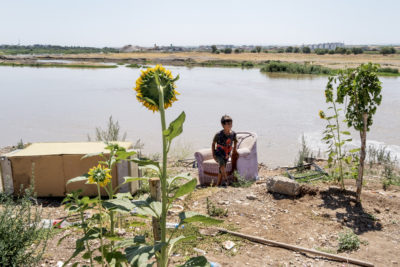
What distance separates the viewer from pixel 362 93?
477 cm

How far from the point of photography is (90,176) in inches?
92.7

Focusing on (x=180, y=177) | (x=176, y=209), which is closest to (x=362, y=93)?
(x=176, y=209)

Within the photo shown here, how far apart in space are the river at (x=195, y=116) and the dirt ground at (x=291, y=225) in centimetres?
340

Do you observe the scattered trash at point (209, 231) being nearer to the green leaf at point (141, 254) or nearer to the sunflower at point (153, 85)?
the green leaf at point (141, 254)

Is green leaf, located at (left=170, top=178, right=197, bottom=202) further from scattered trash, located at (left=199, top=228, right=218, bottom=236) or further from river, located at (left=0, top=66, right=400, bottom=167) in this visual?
river, located at (left=0, top=66, right=400, bottom=167)

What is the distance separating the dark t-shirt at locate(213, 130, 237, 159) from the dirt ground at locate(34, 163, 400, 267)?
2.06ft

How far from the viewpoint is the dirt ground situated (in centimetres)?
359

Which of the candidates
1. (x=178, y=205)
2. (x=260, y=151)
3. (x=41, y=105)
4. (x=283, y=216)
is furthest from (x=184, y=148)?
(x=41, y=105)

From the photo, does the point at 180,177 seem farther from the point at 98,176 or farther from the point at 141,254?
the point at 98,176

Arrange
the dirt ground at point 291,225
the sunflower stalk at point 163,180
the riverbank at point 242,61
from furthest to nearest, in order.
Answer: the riverbank at point 242,61 < the dirt ground at point 291,225 < the sunflower stalk at point 163,180

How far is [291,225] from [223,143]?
1.95 m

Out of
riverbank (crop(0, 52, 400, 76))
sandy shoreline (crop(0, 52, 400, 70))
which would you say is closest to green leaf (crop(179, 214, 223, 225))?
riverbank (crop(0, 52, 400, 76))

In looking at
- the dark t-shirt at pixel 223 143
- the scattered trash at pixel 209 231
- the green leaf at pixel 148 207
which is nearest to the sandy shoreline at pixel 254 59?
the dark t-shirt at pixel 223 143

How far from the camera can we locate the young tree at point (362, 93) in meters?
4.73
